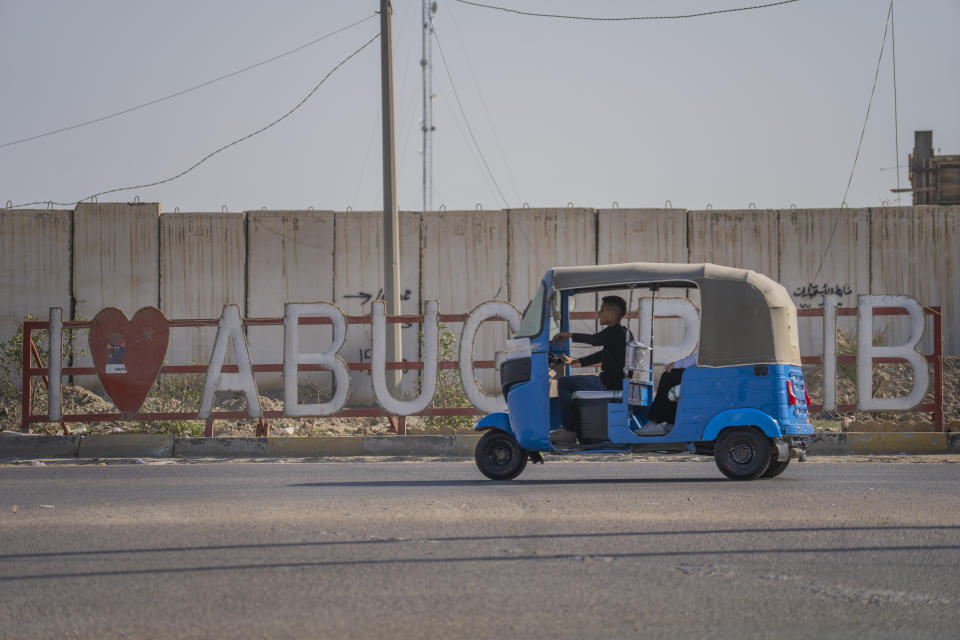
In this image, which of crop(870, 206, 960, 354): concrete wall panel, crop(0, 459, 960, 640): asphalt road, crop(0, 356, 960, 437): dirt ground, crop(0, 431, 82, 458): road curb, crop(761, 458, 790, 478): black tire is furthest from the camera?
crop(870, 206, 960, 354): concrete wall panel

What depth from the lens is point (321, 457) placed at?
47.2 ft

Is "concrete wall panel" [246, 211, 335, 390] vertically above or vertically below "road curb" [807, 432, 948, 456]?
above

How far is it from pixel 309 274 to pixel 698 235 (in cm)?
753

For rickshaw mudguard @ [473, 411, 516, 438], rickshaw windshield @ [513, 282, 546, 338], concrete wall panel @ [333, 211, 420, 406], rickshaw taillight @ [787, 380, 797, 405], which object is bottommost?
rickshaw mudguard @ [473, 411, 516, 438]

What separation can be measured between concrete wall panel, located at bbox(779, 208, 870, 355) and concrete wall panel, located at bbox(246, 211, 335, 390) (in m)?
8.84

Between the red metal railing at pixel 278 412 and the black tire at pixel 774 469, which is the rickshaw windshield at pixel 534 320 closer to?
the black tire at pixel 774 469

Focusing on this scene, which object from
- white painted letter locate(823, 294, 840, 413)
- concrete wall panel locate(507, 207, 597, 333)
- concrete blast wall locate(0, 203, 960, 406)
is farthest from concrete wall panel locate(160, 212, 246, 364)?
white painted letter locate(823, 294, 840, 413)

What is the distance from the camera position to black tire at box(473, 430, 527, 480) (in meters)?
10.6

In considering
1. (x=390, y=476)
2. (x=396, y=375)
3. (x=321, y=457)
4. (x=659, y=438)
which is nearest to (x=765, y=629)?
(x=659, y=438)

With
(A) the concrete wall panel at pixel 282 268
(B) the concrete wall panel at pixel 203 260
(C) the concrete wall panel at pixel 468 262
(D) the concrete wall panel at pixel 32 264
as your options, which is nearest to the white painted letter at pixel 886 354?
(C) the concrete wall panel at pixel 468 262

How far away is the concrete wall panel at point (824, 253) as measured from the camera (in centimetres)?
2353

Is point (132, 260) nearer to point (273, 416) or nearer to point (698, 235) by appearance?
point (273, 416)

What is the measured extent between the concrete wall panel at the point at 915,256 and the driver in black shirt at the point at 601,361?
14.7 m

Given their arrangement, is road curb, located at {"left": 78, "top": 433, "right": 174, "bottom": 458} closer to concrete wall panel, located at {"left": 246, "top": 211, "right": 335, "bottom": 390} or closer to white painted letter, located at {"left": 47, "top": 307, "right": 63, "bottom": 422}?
white painted letter, located at {"left": 47, "top": 307, "right": 63, "bottom": 422}
